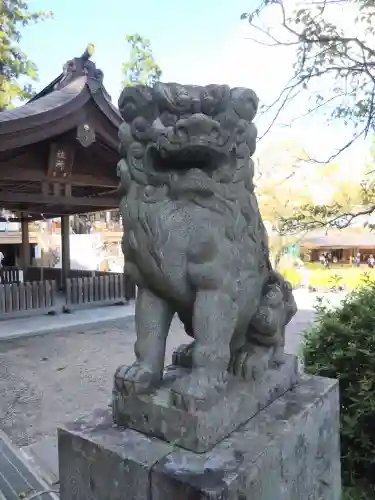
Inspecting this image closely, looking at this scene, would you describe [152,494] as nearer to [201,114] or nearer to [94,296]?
[201,114]

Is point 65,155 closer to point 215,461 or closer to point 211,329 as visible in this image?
point 211,329

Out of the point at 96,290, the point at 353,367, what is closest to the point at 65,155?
the point at 96,290

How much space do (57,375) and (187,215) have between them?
409cm

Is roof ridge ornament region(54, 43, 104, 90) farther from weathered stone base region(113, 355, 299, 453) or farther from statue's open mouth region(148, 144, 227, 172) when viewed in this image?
weathered stone base region(113, 355, 299, 453)

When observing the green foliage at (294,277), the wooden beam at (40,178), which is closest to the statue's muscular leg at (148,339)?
the wooden beam at (40,178)

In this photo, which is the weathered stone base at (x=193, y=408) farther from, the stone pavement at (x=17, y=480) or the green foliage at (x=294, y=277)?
the green foliage at (x=294, y=277)

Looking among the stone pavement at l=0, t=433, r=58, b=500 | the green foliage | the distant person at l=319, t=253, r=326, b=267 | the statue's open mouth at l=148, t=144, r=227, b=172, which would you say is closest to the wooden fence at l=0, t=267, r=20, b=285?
the green foliage

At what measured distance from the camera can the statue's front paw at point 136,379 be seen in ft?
4.63

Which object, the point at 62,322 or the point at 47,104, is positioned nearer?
the point at 47,104

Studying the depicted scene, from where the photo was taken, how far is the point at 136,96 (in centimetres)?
136

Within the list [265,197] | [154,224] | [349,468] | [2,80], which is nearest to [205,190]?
[154,224]

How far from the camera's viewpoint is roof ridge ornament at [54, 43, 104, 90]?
272 inches

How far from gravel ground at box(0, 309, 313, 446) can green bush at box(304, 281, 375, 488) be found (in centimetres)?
213

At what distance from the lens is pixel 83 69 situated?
7023mm
